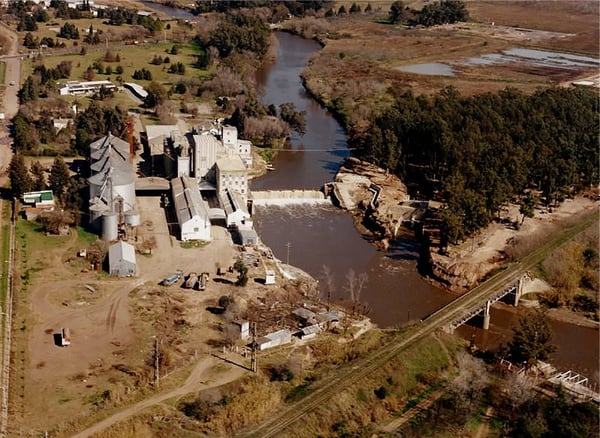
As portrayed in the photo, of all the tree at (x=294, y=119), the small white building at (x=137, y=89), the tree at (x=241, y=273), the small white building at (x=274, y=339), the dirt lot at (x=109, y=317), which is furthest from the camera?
the small white building at (x=137, y=89)

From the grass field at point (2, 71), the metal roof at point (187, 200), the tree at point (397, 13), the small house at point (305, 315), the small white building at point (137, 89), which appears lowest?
the small house at point (305, 315)

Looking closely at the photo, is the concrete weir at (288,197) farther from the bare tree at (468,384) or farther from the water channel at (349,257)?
the bare tree at (468,384)

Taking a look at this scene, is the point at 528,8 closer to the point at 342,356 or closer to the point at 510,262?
the point at 510,262

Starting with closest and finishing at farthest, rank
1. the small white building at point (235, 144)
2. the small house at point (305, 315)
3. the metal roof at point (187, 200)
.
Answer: the small house at point (305, 315), the metal roof at point (187, 200), the small white building at point (235, 144)

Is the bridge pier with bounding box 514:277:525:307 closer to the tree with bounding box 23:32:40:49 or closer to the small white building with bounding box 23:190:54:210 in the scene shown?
the small white building with bounding box 23:190:54:210

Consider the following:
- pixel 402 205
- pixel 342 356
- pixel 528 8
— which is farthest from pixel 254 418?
pixel 528 8

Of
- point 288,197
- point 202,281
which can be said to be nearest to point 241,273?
point 202,281

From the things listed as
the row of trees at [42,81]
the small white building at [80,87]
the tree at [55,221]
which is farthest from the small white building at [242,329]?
the small white building at [80,87]

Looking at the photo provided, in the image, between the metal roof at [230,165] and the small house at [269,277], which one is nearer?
the small house at [269,277]
